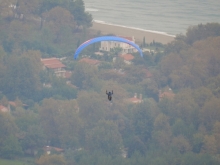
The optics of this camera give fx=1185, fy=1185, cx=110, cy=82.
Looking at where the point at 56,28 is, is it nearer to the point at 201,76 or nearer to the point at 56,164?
the point at 201,76

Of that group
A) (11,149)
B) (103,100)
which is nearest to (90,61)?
(103,100)

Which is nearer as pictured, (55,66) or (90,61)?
(55,66)

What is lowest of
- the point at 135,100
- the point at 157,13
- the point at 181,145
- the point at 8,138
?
the point at 8,138

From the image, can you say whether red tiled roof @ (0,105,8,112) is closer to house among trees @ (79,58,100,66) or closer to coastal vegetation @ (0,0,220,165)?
coastal vegetation @ (0,0,220,165)

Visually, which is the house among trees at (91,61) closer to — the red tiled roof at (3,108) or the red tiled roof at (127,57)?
the red tiled roof at (127,57)

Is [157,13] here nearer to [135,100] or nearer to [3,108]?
[135,100]

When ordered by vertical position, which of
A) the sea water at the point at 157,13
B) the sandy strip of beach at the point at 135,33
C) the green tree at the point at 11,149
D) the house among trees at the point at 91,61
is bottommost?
the green tree at the point at 11,149

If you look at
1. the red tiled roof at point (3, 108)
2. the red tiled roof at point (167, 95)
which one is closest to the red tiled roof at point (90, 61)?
the red tiled roof at point (167, 95)
